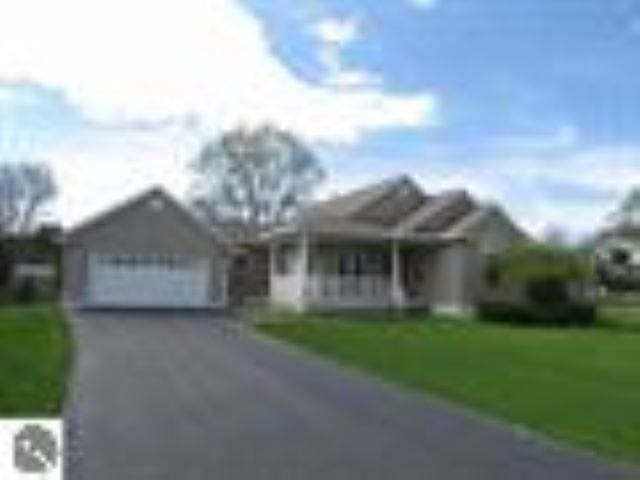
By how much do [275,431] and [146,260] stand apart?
4281cm

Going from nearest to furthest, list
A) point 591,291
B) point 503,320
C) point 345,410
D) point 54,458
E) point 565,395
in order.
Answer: point 54,458 → point 345,410 → point 565,395 → point 503,320 → point 591,291

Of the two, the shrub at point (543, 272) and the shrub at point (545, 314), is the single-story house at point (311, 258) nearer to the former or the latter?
the shrub at point (543, 272)

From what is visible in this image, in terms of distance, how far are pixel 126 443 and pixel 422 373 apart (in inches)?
499

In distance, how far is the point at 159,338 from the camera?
3759 cm

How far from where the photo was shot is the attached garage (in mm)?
57062

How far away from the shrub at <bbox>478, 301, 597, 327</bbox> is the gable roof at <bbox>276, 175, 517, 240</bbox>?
4.61 meters

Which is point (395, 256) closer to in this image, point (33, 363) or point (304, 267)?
point (304, 267)

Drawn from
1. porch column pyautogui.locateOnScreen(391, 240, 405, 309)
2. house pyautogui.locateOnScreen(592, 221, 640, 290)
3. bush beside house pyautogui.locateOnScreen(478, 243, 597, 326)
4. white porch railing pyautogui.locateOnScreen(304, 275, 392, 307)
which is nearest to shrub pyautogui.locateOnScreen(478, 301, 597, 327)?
bush beside house pyautogui.locateOnScreen(478, 243, 597, 326)

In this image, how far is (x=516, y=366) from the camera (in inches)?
1136

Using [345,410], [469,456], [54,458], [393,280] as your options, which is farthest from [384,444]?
[393,280]

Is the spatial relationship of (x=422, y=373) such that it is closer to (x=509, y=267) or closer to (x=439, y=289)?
(x=509, y=267)

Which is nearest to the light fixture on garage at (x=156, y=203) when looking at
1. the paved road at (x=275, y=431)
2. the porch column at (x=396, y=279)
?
the porch column at (x=396, y=279)

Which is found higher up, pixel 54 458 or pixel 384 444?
pixel 54 458

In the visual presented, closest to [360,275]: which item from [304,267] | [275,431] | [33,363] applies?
[304,267]
